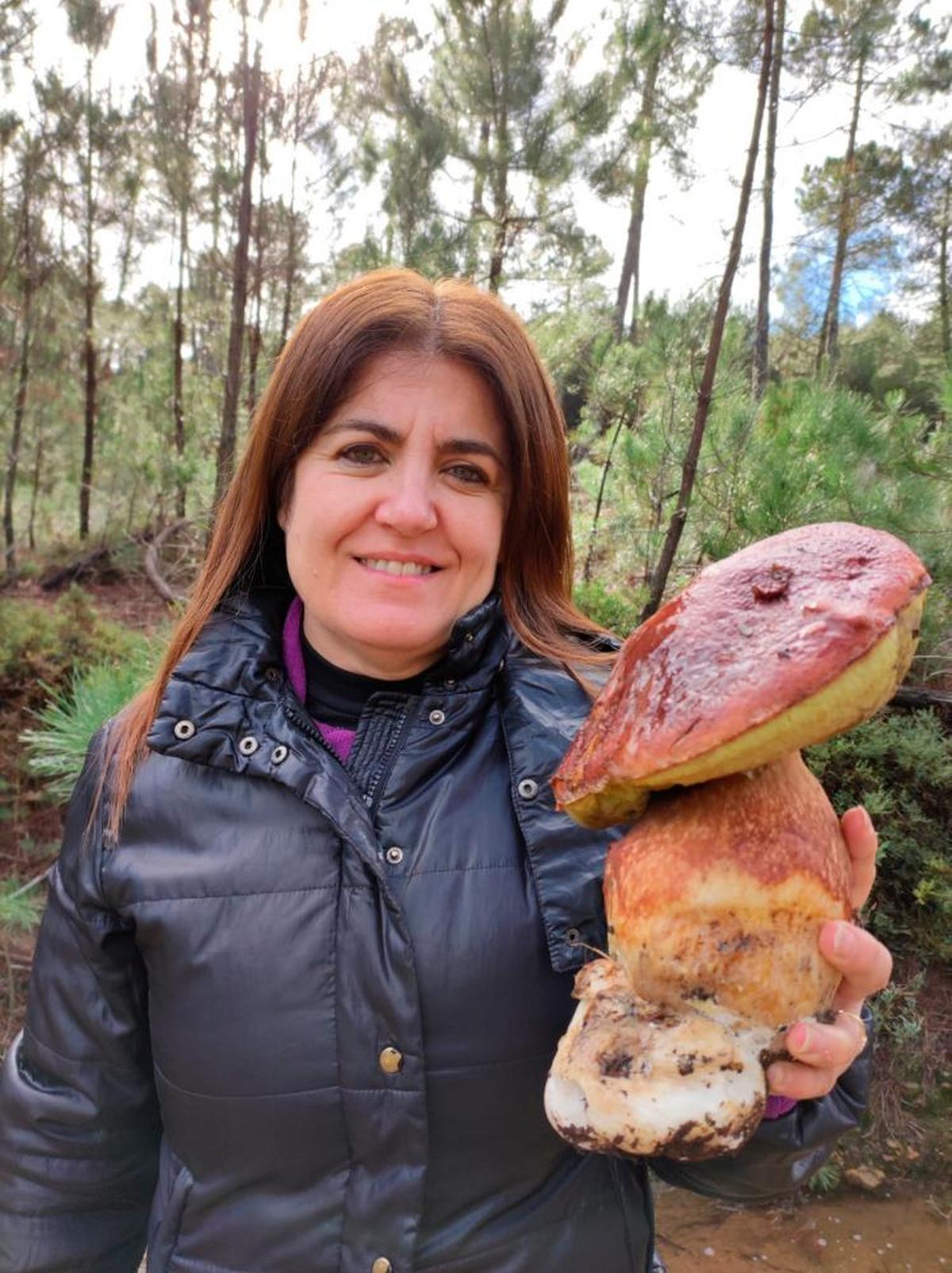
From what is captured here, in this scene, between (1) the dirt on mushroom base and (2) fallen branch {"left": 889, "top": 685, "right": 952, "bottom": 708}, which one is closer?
(1) the dirt on mushroom base

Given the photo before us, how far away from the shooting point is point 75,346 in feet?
38.2

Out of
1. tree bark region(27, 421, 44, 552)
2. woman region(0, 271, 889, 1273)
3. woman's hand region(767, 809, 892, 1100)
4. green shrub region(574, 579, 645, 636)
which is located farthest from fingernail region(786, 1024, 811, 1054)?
tree bark region(27, 421, 44, 552)

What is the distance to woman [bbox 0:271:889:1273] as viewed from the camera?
1.09 metres

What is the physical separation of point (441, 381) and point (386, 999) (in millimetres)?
941

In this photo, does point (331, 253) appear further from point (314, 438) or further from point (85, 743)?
point (314, 438)

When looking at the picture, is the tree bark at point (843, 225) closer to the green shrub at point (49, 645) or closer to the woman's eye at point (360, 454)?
the woman's eye at point (360, 454)

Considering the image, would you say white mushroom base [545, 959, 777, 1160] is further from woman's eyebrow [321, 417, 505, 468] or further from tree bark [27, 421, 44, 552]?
tree bark [27, 421, 44, 552]

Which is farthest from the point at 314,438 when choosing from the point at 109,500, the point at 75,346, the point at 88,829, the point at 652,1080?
the point at 75,346

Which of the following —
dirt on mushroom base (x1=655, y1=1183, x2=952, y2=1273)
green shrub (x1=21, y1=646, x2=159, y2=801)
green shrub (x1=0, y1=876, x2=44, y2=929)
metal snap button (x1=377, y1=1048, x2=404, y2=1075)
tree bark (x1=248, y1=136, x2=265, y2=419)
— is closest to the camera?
metal snap button (x1=377, y1=1048, x2=404, y2=1075)

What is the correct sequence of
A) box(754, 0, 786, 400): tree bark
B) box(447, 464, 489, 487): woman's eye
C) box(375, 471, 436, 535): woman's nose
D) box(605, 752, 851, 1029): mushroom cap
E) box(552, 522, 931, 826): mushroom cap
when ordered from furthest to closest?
1. box(754, 0, 786, 400): tree bark
2. box(447, 464, 489, 487): woman's eye
3. box(375, 471, 436, 535): woman's nose
4. box(605, 752, 851, 1029): mushroom cap
5. box(552, 522, 931, 826): mushroom cap

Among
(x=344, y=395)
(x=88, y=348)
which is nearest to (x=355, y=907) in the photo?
(x=344, y=395)

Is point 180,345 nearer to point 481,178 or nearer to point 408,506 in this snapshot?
point 481,178

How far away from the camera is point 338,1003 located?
3.63ft

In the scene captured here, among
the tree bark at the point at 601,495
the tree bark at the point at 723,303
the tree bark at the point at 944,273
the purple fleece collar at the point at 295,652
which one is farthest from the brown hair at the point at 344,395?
the tree bark at the point at 944,273
